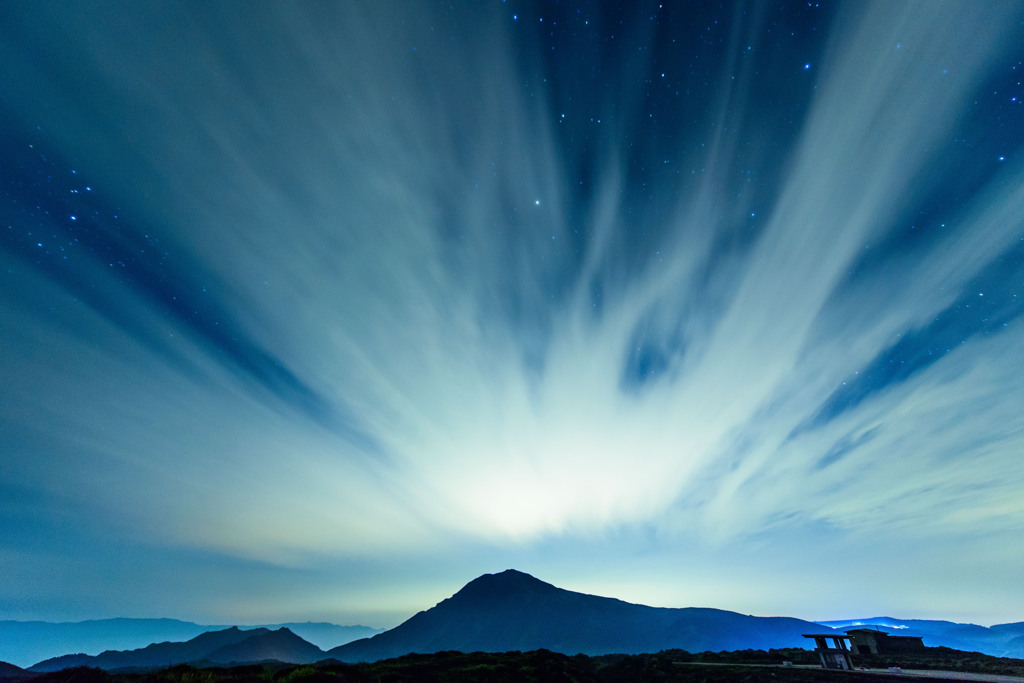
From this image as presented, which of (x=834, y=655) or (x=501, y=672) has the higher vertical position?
(x=501, y=672)

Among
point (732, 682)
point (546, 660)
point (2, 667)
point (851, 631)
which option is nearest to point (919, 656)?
point (851, 631)

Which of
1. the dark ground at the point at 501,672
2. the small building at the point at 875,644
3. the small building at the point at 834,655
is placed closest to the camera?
the dark ground at the point at 501,672

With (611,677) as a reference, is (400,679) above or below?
above

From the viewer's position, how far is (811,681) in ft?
98.0

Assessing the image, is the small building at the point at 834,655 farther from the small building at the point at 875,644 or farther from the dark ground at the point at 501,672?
the small building at the point at 875,644

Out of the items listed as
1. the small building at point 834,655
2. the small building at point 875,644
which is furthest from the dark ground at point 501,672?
the small building at point 834,655

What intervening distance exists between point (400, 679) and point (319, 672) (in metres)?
7.02

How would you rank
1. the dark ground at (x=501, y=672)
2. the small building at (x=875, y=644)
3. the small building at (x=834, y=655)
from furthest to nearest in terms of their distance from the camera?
the small building at (x=875, y=644) → the small building at (x=834, y=655) → the dark ground at (x=501, y=672)

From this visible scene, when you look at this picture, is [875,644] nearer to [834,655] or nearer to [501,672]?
[834,655]

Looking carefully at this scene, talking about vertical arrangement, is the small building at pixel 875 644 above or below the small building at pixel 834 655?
below

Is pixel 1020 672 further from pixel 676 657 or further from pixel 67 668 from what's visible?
pixel 67 668

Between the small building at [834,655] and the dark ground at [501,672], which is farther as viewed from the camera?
the small building at [834,655]

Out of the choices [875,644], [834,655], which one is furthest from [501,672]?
[875,644]

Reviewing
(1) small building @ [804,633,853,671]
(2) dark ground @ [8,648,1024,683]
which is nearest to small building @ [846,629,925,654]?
(2) dark ground @ [8,648,1024,683]
